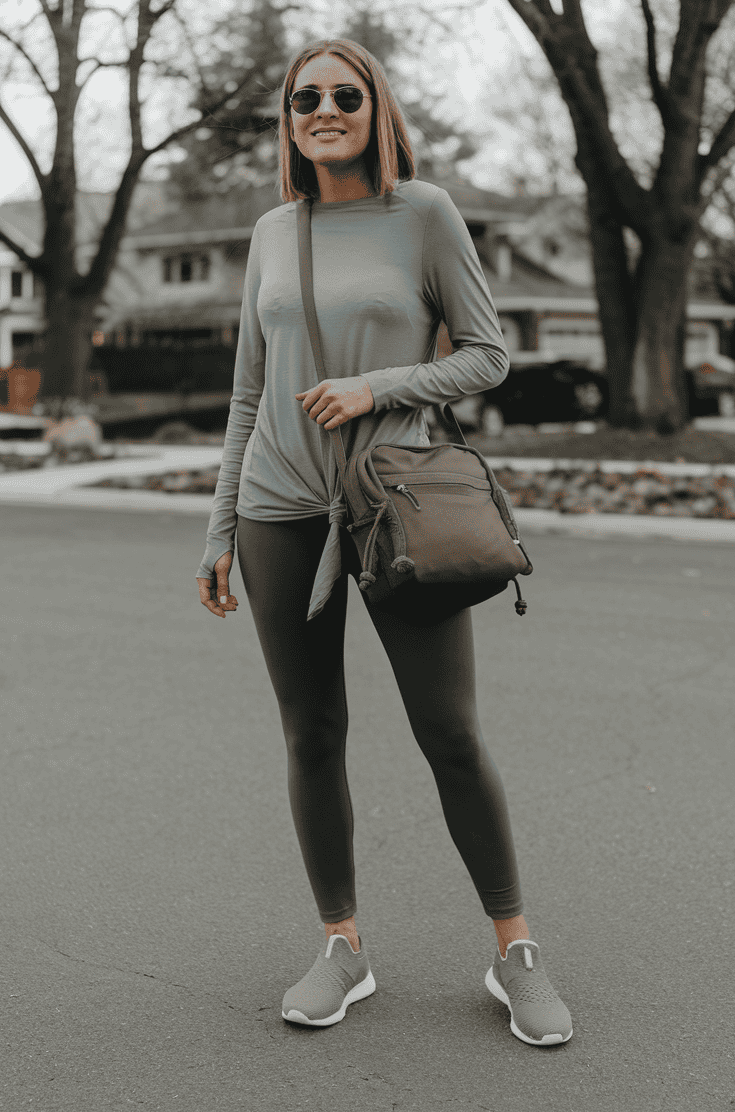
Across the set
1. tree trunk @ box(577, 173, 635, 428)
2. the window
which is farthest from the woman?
the window

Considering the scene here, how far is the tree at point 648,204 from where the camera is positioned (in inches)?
603

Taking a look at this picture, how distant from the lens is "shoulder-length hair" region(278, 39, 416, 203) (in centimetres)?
244

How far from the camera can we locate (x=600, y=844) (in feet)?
12.3

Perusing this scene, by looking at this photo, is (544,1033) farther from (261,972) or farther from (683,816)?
(683,816)

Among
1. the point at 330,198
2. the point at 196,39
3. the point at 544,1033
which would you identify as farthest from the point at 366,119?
the point at 196,39

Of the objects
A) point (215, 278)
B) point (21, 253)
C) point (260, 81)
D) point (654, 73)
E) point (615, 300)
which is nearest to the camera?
point (260, 81)

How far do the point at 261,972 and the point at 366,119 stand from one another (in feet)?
6.35

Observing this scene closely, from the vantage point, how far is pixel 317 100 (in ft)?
8.04

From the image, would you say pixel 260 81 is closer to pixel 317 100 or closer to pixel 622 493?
pixel 622 493

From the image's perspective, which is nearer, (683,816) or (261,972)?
(261,972)

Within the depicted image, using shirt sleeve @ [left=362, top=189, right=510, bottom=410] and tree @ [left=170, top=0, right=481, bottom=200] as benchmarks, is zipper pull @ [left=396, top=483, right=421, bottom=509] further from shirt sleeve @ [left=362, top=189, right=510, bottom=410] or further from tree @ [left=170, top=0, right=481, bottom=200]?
tree @ [left=170, top=0, right=481, bottom=200]

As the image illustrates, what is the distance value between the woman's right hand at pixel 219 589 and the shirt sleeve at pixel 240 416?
1 centimetres

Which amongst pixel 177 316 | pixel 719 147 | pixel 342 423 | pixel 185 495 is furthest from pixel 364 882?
pixel 177 316

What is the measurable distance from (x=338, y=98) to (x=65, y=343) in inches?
865
